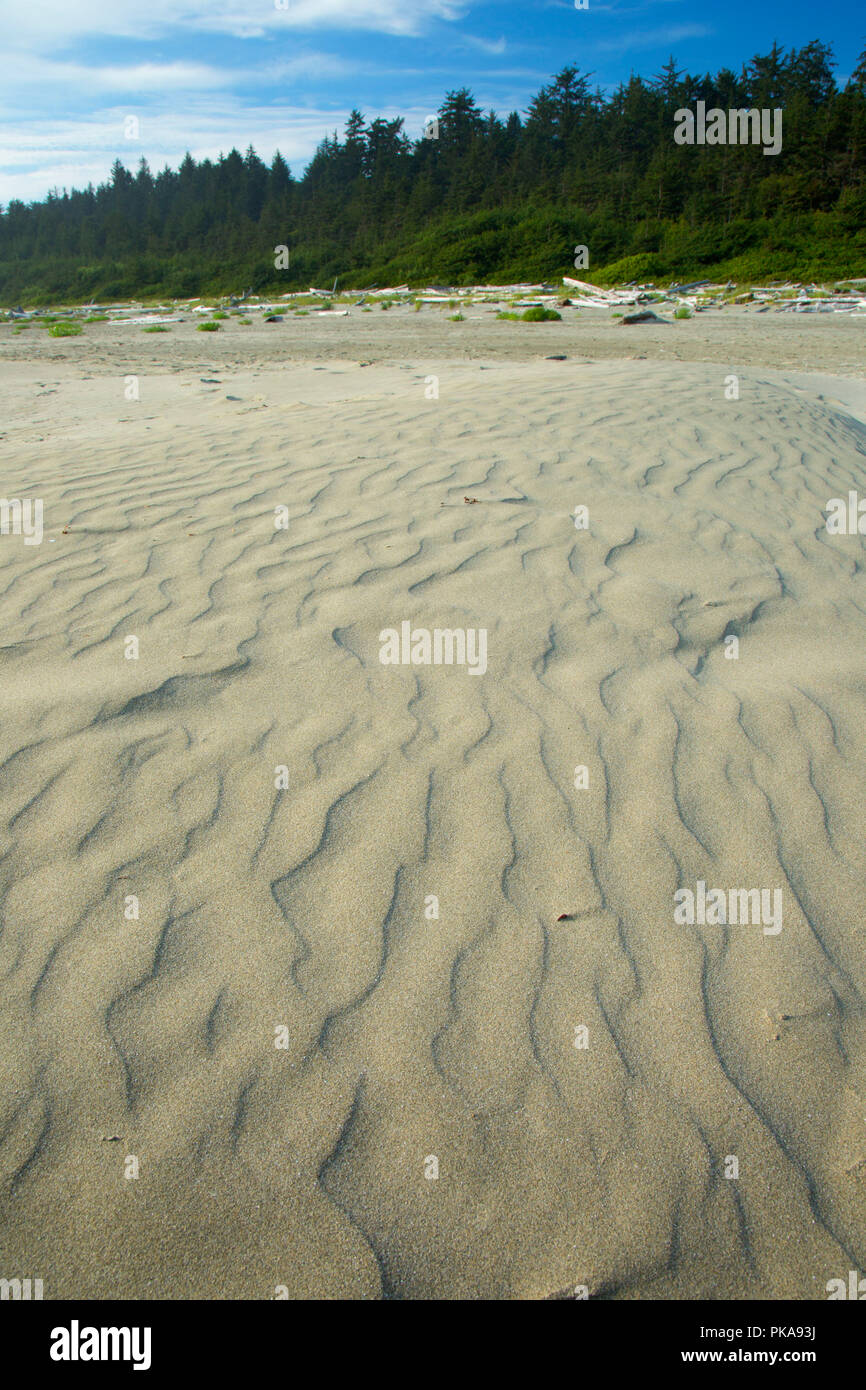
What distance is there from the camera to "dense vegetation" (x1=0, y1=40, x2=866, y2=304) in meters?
26.6

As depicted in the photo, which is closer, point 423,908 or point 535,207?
point 423,908

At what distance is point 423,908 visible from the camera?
6.86 ft

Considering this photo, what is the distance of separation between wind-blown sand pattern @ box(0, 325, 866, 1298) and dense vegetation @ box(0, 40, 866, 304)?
2417 cm

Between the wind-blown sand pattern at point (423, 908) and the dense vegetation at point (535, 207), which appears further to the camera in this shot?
the dense vegetation at point (535, 207)

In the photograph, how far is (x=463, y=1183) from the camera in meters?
1.53

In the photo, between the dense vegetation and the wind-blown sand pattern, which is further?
the dense vegetation

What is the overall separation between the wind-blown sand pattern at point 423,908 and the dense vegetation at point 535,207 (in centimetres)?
2417

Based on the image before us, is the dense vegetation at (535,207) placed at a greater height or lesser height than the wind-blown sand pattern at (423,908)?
greater

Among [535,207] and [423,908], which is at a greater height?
[535,207]

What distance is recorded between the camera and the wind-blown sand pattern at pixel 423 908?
1.48 metres

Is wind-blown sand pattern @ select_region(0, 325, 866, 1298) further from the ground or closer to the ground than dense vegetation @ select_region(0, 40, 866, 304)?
closer to the ground

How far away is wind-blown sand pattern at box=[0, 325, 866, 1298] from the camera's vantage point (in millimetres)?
1479

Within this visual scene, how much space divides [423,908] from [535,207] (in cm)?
3872

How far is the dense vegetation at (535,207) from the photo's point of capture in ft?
87.4
